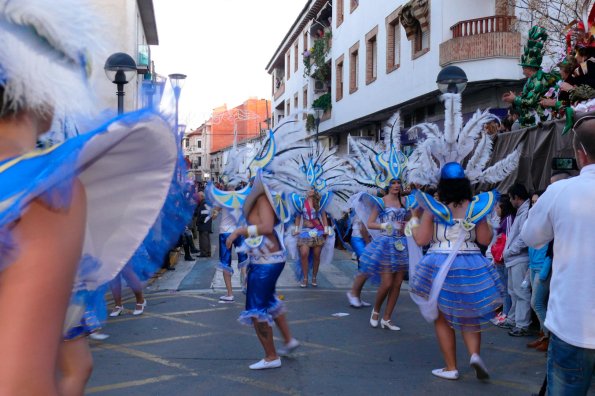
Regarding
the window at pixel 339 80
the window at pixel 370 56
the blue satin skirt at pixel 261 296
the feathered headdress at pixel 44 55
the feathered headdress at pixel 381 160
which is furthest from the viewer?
the window at pixel 339 80

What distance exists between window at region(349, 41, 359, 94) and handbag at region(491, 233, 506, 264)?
631 inches

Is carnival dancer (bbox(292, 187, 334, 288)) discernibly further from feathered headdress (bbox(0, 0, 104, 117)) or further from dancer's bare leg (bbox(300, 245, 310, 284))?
feathered headdress (bbox(0, 0, 104, 117))

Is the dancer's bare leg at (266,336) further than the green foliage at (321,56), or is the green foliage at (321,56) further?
the green foliage at (321,56)

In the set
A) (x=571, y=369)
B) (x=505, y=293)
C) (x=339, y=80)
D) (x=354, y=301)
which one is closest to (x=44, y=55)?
(x=571, y=369)

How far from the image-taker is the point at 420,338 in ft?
21.8

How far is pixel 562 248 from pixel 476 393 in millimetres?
2363

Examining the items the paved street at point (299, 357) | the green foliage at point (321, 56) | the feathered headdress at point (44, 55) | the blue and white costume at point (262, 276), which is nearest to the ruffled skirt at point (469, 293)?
the paved street at point (299, 357)

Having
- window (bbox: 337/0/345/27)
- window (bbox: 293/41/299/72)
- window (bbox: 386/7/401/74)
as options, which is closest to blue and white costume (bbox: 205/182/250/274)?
window (bbox: 386/7/401/74)

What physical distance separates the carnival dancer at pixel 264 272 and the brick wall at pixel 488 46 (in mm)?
9628

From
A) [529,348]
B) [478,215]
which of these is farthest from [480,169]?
[529,348]

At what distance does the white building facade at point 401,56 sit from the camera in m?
13.4

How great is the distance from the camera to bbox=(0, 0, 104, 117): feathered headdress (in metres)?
1.21

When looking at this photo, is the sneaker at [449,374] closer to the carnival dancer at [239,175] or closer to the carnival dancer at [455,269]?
the carnival dancer at [455,269]

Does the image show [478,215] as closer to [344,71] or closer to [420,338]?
[420,338]
